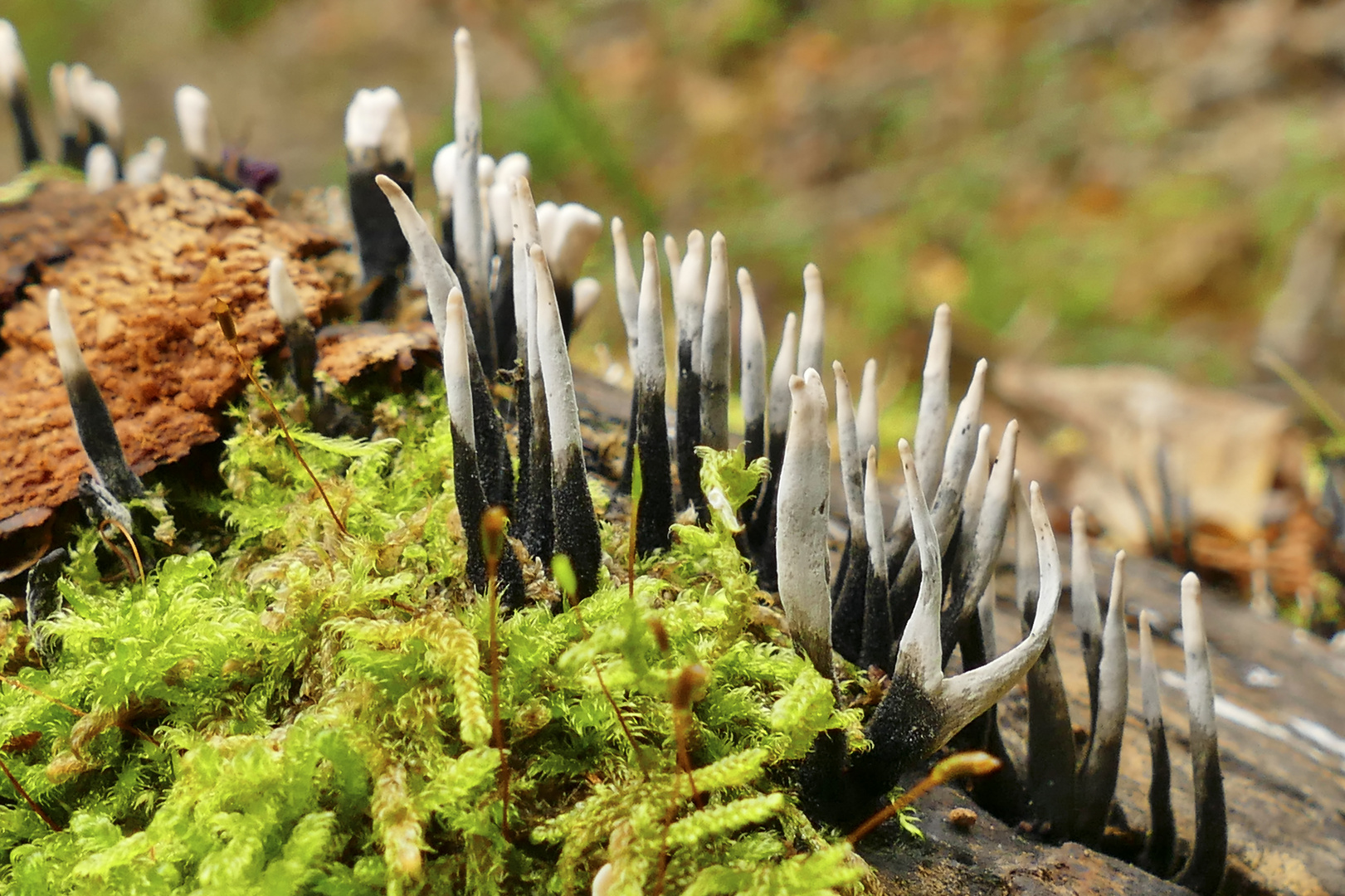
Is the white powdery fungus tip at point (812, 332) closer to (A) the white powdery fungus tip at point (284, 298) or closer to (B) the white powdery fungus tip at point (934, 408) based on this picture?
(B) the white powdery fungus tip at point (934, 408)

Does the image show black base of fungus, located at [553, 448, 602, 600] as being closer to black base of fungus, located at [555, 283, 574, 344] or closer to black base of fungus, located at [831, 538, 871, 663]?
black base of fungus, located at [831, 538, 871, 663]

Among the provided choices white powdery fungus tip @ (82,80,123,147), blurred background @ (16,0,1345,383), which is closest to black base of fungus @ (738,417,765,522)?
white powdery fungus tip @ (82,80,123,147)

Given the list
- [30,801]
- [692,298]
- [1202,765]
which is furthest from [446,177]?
[1202,765]

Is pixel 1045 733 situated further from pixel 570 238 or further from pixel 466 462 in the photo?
pixel 570 238

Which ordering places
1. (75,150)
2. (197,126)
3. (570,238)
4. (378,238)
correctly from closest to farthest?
1. (570,238)
2. (378,238)
3. (197,126)
4. (75,150)

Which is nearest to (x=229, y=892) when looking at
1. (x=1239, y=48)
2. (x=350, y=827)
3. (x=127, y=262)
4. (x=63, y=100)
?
(x=350, y=827)

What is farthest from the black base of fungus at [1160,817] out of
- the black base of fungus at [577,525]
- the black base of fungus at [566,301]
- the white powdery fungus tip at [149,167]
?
the white powdery fungus tip at [149,167]
